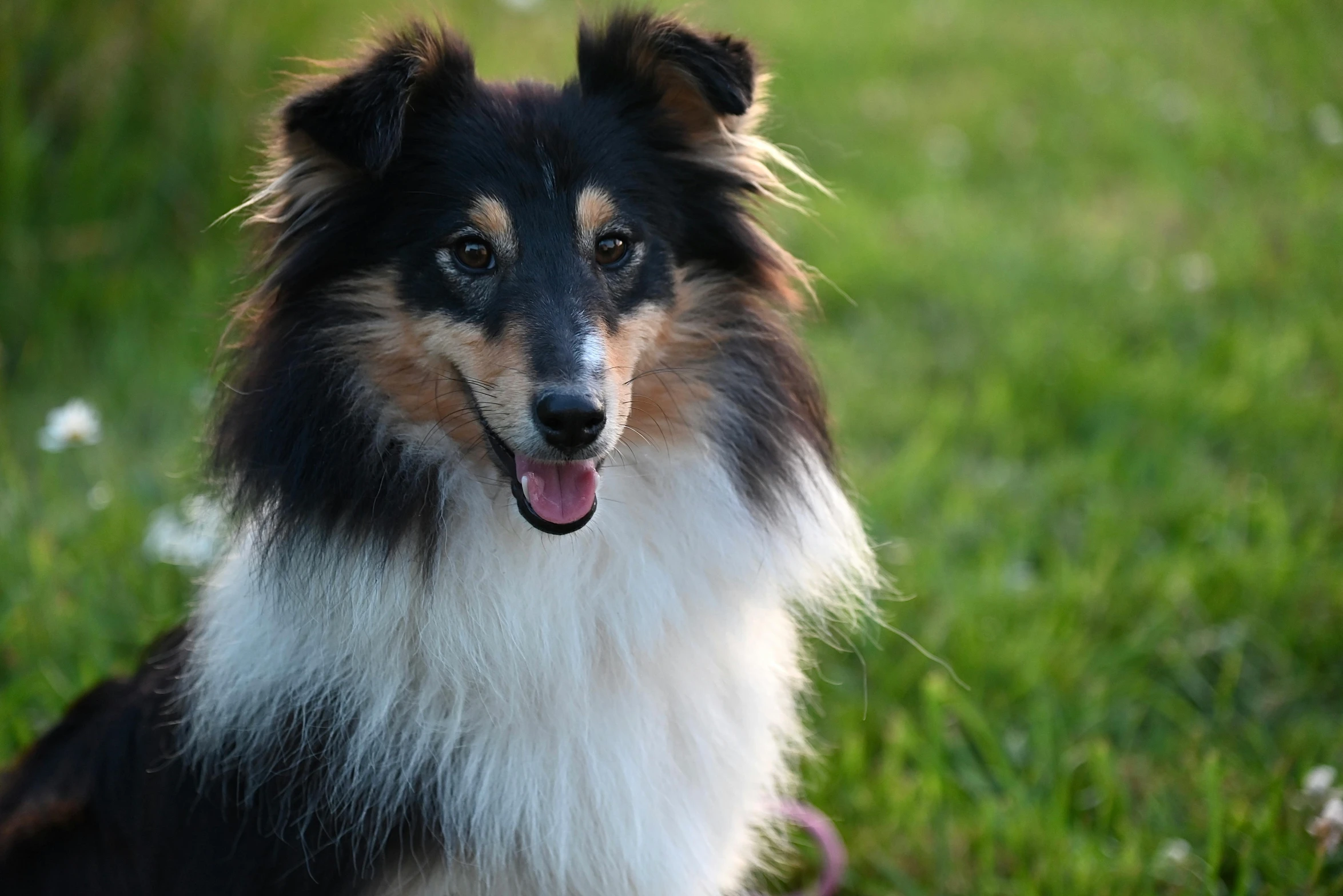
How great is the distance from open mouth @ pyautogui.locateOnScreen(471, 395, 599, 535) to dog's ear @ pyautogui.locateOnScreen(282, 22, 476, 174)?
0.51 meters

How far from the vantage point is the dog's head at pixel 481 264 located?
7.13 ft

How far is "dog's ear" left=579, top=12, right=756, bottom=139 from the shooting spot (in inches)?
93.9

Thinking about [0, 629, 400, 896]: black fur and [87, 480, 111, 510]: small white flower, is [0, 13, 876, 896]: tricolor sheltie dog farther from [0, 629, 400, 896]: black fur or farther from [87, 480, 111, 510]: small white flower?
[87, 480, 111, 510]: small white flower

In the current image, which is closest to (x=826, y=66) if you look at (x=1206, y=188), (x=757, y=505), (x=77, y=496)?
(x=1206, y=188)

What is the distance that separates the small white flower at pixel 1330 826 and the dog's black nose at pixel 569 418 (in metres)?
1.77

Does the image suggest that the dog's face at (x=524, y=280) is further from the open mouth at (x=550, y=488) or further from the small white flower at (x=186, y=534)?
the small white flower at (x=186, y=534)

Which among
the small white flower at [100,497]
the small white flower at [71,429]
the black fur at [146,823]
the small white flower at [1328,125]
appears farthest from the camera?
the small white flower at [1328,125]

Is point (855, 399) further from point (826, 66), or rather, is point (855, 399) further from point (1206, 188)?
point (826, 66)

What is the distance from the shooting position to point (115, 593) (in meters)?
3.62

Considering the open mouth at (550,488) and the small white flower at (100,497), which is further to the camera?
the small white flower at (100,497)

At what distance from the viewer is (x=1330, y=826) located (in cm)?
244

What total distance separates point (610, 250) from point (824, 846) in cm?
171

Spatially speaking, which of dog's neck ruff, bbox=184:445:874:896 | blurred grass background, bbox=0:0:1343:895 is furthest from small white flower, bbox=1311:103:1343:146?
Answer: dog's neck ruff, bbox=184:445:874:896

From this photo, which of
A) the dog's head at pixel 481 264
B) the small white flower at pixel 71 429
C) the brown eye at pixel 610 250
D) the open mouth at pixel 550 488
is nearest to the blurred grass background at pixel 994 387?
the small white flower at pixel 71 429
